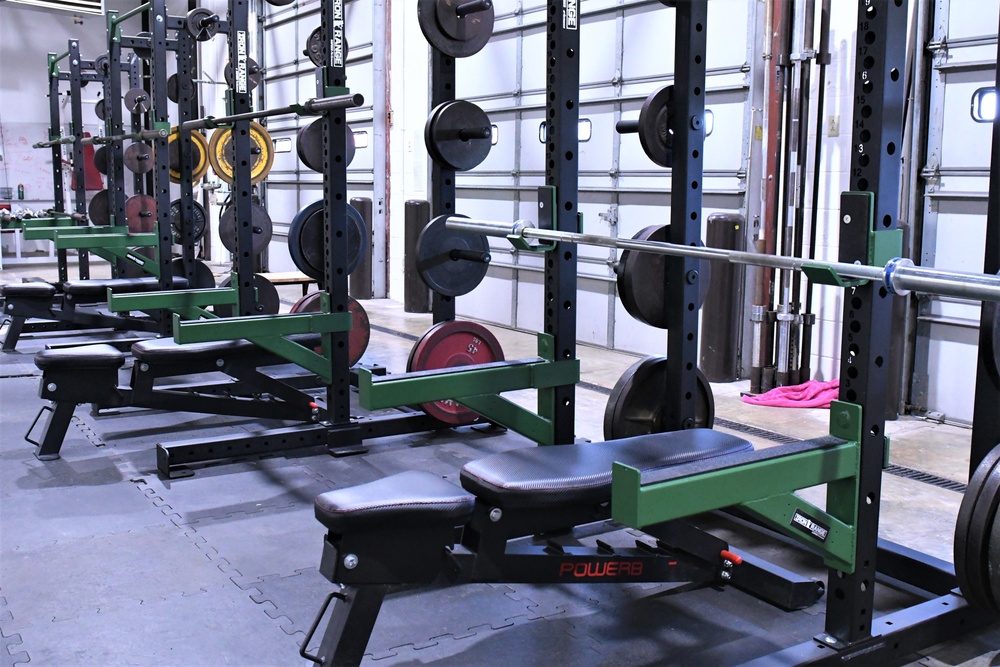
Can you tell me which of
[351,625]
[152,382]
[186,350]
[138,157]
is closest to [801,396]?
[186,350]

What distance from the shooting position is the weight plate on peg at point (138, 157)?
24.4 feet

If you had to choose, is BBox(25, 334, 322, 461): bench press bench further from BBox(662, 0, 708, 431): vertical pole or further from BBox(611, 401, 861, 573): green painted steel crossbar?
BBox(611, 401, 861, 573): green painted steel crossbar

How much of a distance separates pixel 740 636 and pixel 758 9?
4.03 meters

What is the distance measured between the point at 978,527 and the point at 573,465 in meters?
0.95

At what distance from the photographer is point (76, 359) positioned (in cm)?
384

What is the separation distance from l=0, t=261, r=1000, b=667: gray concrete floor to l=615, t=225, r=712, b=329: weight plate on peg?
108 cm

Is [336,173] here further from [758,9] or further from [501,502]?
[758,9]

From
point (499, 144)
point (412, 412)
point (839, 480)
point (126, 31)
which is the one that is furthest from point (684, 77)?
point (126, 31)

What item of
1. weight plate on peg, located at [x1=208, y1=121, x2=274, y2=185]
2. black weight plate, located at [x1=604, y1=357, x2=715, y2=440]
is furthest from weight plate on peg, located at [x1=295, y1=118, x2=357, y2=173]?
black weight plate, located at [x1=604, y1=357, x2=715, y2=440]

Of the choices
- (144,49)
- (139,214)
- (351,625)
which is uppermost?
(144,49)

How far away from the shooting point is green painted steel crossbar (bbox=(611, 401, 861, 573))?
183cm

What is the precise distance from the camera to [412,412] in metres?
4.52

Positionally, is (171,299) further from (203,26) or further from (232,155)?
(203,26)

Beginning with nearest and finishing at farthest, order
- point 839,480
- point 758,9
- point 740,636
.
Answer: point 839,480
point 740,636
point 758,9
